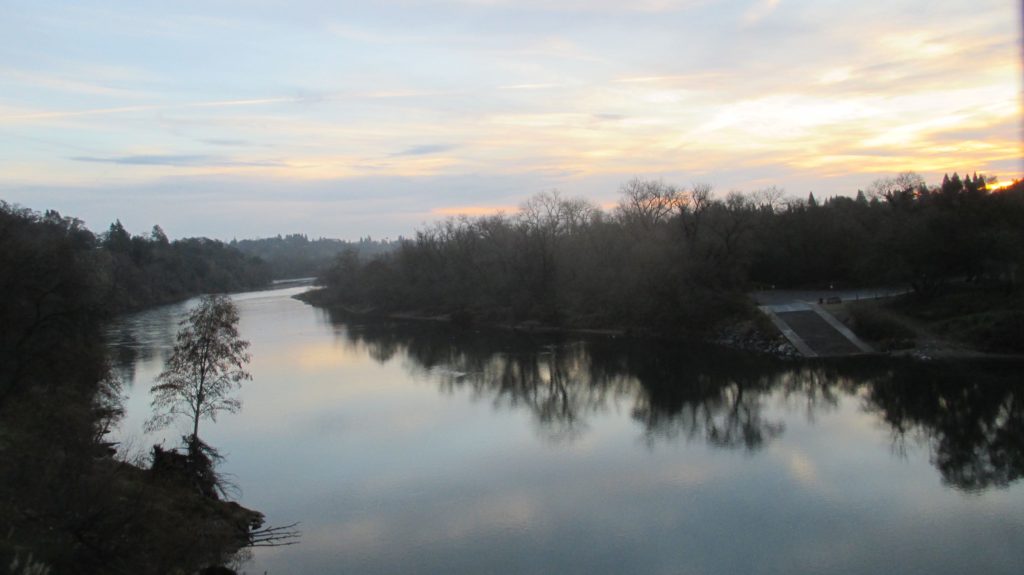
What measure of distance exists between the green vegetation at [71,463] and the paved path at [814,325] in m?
25.0

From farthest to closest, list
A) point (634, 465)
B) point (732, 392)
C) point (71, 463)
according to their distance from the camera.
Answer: point (732, 392)
point (634, 465)
point (71, 463)

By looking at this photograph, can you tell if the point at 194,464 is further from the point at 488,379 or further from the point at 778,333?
the point at 778,333

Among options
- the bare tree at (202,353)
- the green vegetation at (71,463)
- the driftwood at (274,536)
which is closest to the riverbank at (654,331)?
the bare tree at (202,353)

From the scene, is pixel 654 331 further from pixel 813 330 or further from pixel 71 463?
pixel 71 463

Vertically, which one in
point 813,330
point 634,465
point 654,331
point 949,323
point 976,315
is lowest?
point 634,465

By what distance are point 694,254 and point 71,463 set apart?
35.5 meters

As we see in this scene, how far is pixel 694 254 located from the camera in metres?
40.8

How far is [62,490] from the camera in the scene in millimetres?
8914

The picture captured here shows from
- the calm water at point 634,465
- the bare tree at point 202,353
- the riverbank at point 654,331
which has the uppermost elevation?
the bare tree at point 202,353

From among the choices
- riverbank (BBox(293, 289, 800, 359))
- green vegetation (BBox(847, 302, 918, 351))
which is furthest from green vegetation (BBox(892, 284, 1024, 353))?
riverbank (BBox(293, 289, 800, 359))

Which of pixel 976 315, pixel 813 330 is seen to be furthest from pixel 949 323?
pixel 813 330

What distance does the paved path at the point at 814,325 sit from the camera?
31031 mm

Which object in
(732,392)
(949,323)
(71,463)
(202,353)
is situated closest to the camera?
(71,463)

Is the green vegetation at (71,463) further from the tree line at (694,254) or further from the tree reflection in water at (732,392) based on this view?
the tree line at (694,254)
